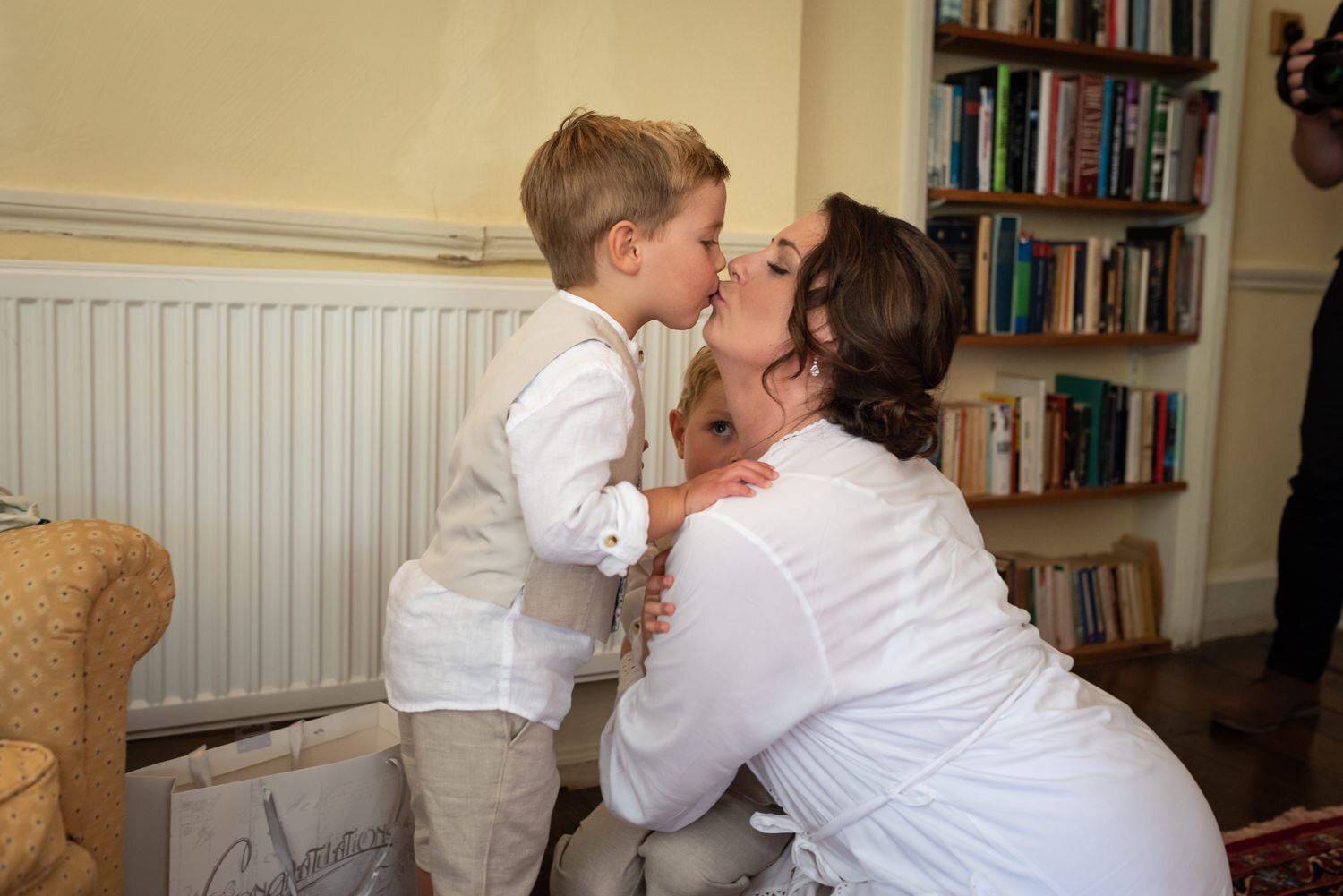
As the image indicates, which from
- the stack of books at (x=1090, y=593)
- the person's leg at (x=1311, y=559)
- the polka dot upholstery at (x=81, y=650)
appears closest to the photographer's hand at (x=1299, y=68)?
the person's leg at (x=1311, y=559)

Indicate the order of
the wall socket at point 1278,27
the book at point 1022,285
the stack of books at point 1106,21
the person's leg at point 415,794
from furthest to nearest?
the wall socket at point 1278,27 < the book at point 1022,285 < the stack of books at point 1106,21 < the person's leg at point 415,794

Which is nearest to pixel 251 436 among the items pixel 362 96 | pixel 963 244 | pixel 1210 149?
pixel 362 96

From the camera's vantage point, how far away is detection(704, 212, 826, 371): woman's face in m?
1.16

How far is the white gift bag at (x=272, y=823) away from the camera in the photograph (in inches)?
50.5

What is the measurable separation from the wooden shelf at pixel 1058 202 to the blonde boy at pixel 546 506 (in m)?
1.35

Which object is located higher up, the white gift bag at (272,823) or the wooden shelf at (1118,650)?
the white gift bag at (272,823)

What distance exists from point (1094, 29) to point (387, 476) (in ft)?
6.75

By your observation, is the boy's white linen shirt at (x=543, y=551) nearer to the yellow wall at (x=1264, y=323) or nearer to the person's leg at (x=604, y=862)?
the person's leg at (x=604, y=862)

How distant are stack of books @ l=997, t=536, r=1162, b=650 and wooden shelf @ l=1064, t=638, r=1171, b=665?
2cm

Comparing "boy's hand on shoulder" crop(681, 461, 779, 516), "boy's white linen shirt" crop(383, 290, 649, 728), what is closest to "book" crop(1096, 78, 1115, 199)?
"boy's white linen shirt" crop(383, 290, 649, 728)

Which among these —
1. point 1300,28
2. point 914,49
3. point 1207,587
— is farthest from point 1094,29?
point 1207,587

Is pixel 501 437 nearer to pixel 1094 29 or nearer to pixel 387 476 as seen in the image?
pixel 387 476

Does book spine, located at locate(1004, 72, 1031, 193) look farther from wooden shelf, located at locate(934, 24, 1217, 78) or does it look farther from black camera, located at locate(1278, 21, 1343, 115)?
black camera, located at locate(1278, 21, 1343, 115)

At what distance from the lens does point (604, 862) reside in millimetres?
1299
